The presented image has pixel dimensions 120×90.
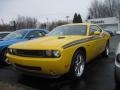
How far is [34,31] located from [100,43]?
3.02m

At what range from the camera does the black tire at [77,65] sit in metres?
5.69

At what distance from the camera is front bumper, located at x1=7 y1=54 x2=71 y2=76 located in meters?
5.18

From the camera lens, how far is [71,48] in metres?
5.61

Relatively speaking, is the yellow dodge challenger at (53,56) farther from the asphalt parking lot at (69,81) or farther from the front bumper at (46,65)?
the asphalt parking lot at (69,81)

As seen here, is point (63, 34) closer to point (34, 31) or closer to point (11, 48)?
point (11, 48)

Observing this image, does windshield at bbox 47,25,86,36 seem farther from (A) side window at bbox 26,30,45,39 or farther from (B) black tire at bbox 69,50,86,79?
(A) side window at bbox 26,30,45,39

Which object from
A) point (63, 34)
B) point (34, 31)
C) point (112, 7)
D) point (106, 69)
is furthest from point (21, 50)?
point (112, 7)

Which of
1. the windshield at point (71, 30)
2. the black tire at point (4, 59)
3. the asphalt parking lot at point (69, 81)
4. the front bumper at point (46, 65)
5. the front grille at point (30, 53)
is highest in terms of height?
the windshield at point (71, 30)

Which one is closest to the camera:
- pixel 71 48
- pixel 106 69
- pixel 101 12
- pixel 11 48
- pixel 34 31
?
pixel 71 48

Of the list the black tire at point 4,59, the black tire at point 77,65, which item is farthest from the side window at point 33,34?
the black tire at point 77,65

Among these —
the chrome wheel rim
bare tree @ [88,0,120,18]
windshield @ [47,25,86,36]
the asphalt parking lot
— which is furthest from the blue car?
bare tree @ [88,0,120,18]

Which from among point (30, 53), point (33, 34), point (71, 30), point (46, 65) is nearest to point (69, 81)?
point (46, 65)

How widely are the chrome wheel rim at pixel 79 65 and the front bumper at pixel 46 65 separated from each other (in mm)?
542

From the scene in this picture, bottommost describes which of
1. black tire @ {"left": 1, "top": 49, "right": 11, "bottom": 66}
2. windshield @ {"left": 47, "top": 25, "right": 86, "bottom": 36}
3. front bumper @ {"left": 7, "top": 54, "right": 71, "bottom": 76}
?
black tire @ {"left": 1, "top": 49, "right": 11, "bottom": 66}
